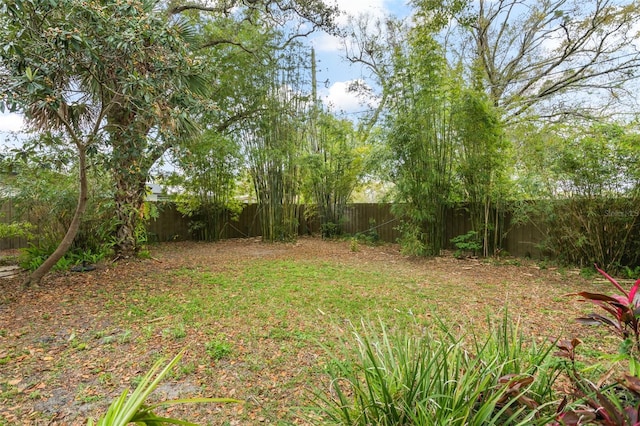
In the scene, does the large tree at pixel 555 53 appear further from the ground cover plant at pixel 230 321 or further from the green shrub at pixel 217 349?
the green shrub at pixel 217 349

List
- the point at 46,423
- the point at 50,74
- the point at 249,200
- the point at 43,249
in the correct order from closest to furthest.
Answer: the point at 46,423 → the point at 50,74 → the point at 43,249 → the point at 249,200

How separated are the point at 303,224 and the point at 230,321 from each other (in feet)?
20.8

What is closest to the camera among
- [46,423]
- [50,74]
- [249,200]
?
[46,423]

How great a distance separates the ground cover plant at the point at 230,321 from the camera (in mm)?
1639

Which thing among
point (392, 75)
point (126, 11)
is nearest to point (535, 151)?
point (392, 75)

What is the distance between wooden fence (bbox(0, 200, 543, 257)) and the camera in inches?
232

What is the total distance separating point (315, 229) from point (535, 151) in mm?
5478

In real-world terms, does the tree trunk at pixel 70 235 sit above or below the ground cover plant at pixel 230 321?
above

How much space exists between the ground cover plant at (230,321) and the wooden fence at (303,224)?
1.22m

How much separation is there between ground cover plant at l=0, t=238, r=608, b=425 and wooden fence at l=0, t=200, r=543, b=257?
122 cm

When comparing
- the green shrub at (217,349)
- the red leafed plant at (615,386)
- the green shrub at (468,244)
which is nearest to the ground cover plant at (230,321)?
the green shrub at (217,349)

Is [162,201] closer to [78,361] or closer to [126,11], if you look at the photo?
[126,11]

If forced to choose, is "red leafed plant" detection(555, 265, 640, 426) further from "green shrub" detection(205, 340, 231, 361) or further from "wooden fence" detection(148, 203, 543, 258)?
"wooden fence" detection(148, 203, 543, 258)

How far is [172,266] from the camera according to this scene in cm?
464
